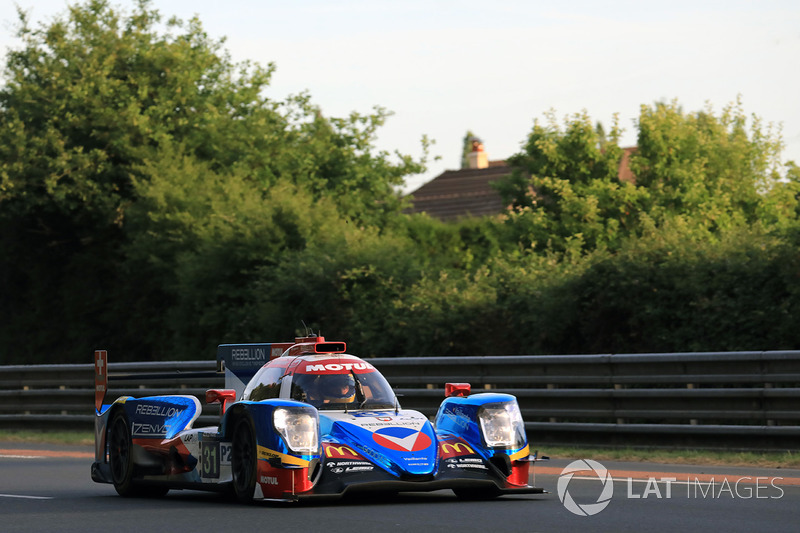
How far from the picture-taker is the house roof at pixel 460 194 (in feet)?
208

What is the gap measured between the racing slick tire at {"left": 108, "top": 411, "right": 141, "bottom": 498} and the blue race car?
1 centimetres

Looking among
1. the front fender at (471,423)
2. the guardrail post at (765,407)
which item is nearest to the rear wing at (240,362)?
the front fender at (471,423)

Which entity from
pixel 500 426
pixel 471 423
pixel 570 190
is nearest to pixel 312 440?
pixel 471 423

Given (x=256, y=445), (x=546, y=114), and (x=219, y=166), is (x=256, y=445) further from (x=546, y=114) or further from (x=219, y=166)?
(x=546, y=114)

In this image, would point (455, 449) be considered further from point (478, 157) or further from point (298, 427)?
point (478, 157)

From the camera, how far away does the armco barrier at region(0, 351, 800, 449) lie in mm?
14648

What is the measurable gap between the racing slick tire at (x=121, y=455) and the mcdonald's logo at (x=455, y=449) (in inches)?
128

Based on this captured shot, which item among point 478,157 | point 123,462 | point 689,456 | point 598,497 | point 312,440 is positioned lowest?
point 689,456

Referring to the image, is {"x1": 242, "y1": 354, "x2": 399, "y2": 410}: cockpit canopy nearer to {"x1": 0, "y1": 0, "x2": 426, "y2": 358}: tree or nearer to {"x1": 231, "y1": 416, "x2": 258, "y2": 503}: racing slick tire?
{"x1": 231, "y1": 416, "x2": 258, "y2": 503}: racing slick tire

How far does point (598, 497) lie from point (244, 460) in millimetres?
2931

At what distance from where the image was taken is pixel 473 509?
1012cm

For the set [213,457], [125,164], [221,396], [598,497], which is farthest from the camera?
[125,164]

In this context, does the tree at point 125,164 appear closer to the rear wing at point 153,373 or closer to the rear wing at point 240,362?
the rear wing at point 153,373

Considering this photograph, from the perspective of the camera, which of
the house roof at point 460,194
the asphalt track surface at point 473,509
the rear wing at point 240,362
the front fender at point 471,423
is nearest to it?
the asphalt track surface at point 473,509
